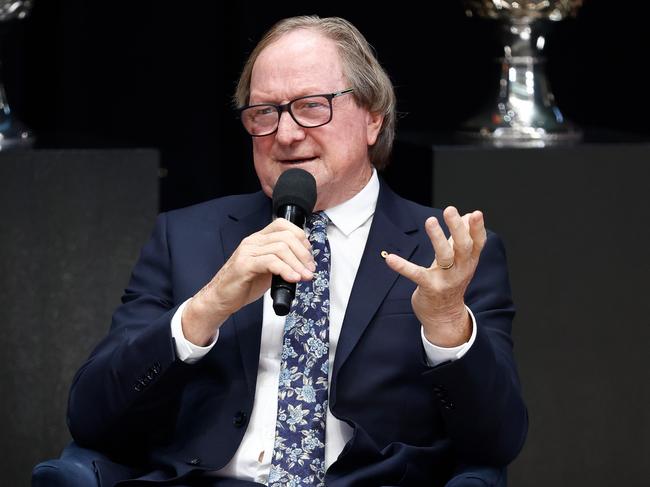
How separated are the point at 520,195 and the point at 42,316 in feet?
4.34

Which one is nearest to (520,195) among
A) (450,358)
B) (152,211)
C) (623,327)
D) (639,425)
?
(623,327)

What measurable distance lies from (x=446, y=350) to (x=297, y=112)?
0.62m

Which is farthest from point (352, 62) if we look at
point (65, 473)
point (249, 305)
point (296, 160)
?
point (65, 473)

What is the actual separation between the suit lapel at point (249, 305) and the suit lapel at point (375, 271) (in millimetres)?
165

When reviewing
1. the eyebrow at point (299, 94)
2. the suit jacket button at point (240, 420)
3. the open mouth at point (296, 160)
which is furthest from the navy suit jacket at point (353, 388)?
the eyebrow at point (299, 94)

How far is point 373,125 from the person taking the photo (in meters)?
3.14

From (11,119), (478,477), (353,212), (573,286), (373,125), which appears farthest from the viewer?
(11,119)

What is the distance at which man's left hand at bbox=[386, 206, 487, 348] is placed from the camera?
2.48 meters

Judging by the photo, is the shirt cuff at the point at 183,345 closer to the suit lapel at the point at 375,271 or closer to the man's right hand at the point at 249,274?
the man's right hand at the point at 249,274

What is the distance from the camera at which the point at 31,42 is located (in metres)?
4.75

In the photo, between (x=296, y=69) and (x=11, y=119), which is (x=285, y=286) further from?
(x=11, y=119)

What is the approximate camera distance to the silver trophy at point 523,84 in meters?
4.00

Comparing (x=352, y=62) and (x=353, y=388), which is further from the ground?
(x=352, y=62)

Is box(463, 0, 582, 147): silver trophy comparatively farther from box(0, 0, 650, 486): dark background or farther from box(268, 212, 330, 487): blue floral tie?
box(268, 212, 330, 487): blue floral tie
